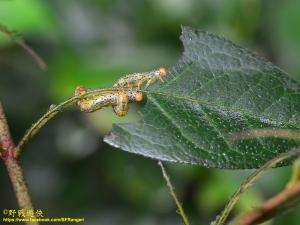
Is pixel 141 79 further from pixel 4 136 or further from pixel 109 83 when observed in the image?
pixel 109 83

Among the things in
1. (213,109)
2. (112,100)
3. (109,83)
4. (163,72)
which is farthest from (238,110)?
(109,83)

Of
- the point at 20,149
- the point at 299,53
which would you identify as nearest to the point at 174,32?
the point at 299,53

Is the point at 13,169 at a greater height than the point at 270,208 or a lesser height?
greater

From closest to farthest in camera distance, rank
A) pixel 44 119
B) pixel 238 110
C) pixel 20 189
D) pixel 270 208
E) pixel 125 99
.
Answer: pixel 270 208 < pixel 20 189 < pixel 44 119 < pixel 238 110 < pixel 125 99

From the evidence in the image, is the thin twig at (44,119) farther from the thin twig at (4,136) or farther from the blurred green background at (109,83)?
the blurred green background at (109,83)

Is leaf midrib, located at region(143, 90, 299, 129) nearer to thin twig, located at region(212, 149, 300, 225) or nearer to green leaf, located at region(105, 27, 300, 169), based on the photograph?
green leaf, located at region(105, 27, 300, 169)

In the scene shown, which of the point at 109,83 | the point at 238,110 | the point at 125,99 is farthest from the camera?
the point at 109,83

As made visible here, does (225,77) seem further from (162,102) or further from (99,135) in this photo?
(99,135)
